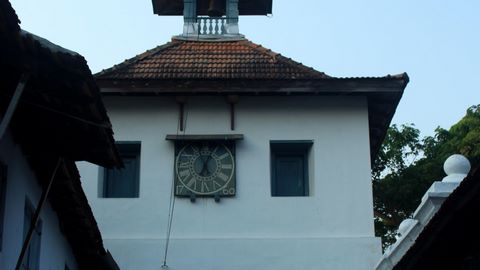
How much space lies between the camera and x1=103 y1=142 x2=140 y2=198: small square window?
21891mm

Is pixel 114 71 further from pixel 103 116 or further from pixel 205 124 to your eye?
pixel 103 116

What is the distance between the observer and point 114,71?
A: 22906 millimetres

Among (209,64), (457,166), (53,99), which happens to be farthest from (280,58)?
(53,99)

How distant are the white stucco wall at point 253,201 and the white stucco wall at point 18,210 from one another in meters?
5.83

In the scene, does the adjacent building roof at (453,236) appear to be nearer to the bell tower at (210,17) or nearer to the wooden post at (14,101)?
the wooden post at (14,101)

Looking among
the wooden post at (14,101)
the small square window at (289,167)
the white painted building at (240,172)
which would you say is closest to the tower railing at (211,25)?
the white painted building at (240,172)

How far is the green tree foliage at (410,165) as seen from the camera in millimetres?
31891

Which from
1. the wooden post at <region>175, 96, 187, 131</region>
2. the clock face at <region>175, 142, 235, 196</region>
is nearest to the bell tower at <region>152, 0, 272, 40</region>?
the wooden post at <region>175, 96, 187, 131</region>

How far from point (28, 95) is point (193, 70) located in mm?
12224

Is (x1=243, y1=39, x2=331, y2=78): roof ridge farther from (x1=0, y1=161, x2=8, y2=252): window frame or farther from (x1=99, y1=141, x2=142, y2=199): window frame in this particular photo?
(x1=0, y1=161, x2=8, y2=252): window frame

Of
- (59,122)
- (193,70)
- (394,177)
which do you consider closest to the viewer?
(59,122)

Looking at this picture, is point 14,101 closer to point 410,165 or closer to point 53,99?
point 53,99

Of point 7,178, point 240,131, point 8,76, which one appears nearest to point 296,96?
point 240,131

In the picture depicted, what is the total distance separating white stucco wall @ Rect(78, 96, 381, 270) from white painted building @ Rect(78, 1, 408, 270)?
0.8 inches
